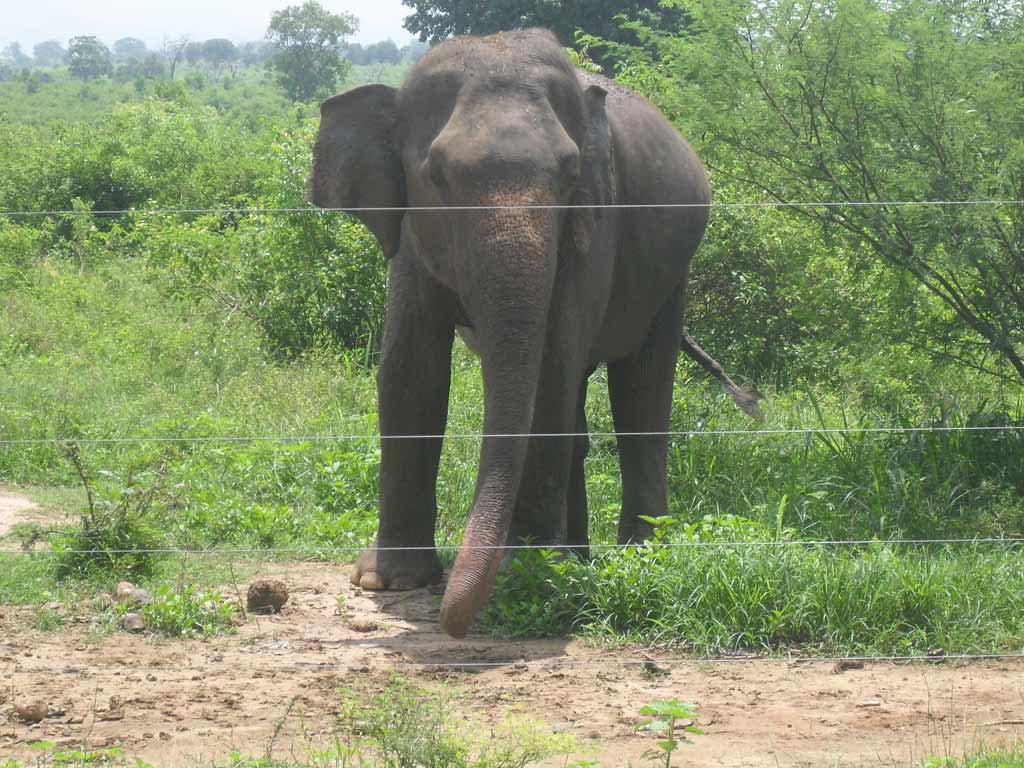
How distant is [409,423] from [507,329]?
1.18 m

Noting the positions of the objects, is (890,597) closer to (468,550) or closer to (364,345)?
(468,550)

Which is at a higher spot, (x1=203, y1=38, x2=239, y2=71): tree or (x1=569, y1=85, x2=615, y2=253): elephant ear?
(x1=203, y1=38, x2=239, y2=71): tree

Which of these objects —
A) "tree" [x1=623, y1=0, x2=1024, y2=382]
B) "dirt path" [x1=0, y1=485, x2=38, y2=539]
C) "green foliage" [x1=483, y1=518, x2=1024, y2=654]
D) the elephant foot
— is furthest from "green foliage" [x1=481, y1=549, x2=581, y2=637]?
"dirt path" [x1=0, y1=485, x2=38, y2=539]

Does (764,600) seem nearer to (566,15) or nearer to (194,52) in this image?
(566,15)

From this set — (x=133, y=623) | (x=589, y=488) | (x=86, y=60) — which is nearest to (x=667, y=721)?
(x=133, y=623)

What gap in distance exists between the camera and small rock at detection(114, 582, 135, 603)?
602 cm

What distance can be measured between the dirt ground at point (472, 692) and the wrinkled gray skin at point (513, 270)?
476 millimetres

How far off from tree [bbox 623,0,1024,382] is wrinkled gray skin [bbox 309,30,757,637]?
2.62ft

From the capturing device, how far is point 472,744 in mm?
4230

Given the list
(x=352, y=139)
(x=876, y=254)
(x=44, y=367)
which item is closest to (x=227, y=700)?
(x=352, y=139)

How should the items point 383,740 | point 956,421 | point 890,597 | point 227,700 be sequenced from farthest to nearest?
1. point 956,421
2. point 890,597
3. point 227,700
4. point 383,740

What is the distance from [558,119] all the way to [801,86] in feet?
8.47

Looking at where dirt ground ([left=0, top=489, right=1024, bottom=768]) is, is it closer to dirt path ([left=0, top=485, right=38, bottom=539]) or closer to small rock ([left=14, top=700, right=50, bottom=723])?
small rock ([left=14, top=700, right=50, bottom=723])

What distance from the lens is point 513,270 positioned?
5.36 metres
